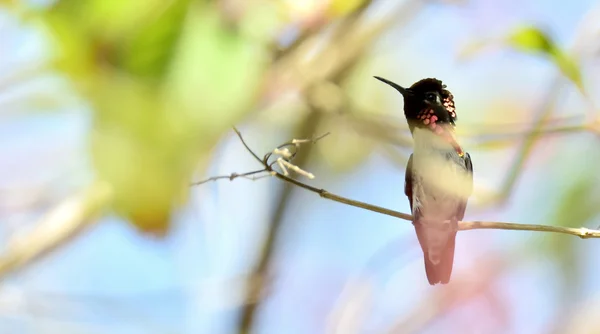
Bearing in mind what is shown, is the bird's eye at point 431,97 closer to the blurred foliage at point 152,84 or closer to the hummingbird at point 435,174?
the hummingbird at point 435,174

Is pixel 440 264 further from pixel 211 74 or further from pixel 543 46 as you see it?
pixel 211 74

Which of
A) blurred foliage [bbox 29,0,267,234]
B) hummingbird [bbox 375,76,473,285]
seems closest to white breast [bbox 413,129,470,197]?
hummingbird [bbox 375,76,473,285]

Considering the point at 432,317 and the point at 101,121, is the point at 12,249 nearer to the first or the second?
the point at 101,121

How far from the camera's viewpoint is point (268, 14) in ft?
1.07

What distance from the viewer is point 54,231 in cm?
66

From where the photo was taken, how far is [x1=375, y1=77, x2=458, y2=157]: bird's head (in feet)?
2.24

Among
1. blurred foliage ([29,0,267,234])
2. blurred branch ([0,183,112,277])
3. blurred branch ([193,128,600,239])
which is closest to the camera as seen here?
blurred foliage ([29,0,267,234])

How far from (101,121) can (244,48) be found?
0.07m

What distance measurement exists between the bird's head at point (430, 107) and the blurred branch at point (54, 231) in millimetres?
327

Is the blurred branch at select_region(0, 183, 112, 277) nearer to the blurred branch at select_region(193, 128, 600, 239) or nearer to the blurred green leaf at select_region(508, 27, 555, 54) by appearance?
the blurred branch at select_region(193, 128, 600, 239)

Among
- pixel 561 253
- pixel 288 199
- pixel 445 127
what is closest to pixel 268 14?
pixel 445 127

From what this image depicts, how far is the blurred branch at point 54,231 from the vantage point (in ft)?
2.02

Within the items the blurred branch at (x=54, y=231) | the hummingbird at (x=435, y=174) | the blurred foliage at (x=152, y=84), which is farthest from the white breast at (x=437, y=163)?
the blurred foliage at (x=152, y=84)

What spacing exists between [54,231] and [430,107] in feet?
1.32
